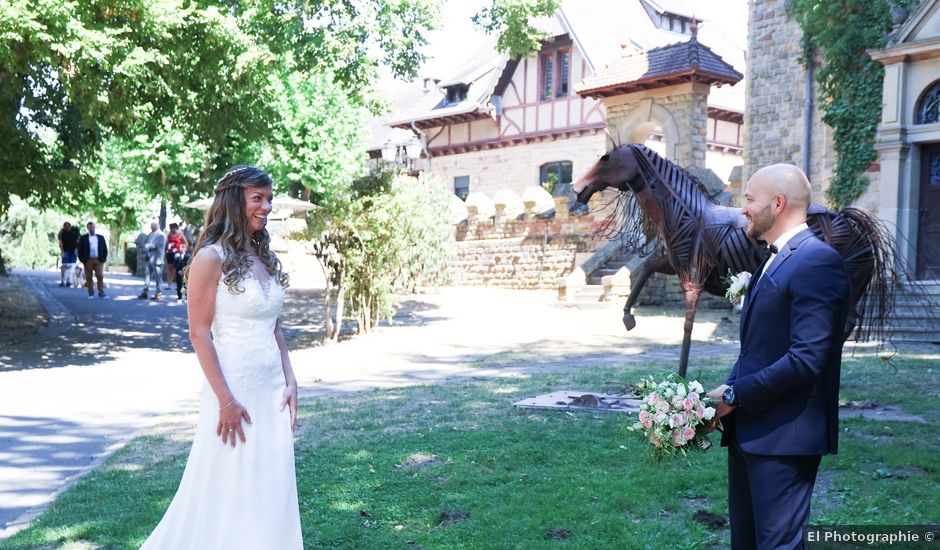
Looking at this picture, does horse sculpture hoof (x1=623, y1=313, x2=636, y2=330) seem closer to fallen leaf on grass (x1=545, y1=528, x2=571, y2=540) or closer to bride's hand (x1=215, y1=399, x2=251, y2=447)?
fallen leaf on grass (x1=545, y1=528, x2=571, y2=540)

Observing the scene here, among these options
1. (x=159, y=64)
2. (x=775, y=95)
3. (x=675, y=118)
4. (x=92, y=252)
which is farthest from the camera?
(x=92, y=252)

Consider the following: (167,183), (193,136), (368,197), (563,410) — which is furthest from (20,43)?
(167,183)

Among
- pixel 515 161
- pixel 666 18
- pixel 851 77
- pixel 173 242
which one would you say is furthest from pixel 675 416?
pixel 666 18

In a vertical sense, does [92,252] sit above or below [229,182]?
below

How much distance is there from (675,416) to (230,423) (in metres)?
1.93

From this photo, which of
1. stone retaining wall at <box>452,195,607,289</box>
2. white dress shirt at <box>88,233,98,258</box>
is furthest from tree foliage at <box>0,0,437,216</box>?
stone retaining wall at <box>452,195,607,289</box>

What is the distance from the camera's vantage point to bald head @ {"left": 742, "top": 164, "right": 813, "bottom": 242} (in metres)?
3.18

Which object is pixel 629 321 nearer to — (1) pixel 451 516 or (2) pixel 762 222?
(1) pixel 451 516

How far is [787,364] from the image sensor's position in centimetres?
303

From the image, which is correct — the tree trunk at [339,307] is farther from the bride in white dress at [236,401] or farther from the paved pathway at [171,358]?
the bride in white dress at [236,401]

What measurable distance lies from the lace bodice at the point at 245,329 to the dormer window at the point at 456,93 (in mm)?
35032

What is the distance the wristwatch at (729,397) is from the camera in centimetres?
320

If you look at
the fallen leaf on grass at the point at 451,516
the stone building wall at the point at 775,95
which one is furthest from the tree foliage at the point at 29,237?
the fallen leaf on grass at the point at 451,516

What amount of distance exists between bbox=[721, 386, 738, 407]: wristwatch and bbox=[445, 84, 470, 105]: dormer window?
3602 cm
